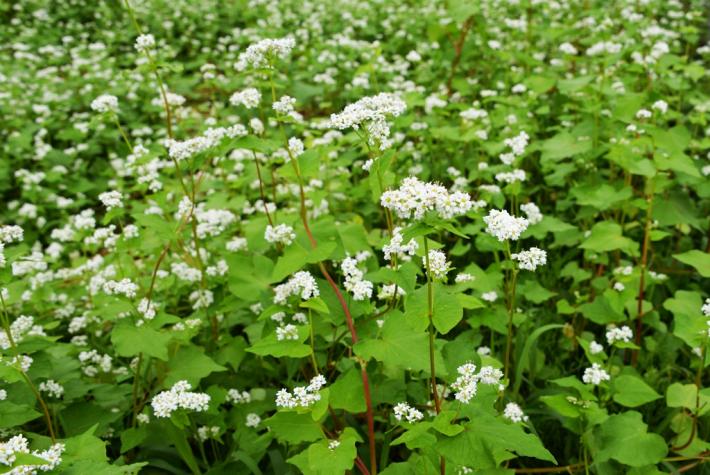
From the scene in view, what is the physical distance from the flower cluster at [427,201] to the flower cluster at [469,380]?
69 centimetres

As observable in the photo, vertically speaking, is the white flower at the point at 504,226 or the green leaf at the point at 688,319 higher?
the white flower at the point at 504,226

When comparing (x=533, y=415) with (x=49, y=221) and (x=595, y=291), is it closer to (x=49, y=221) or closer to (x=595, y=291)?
(x=595, y=291)

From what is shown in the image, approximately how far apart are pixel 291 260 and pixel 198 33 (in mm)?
8624

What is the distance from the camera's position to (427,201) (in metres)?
1.89

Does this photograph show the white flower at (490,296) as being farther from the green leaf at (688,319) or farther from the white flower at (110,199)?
the white flower at (110,199)

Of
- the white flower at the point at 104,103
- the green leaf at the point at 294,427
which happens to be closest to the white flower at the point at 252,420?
the green leaf at the point at 294,427

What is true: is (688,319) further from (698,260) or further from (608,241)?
(608,241)

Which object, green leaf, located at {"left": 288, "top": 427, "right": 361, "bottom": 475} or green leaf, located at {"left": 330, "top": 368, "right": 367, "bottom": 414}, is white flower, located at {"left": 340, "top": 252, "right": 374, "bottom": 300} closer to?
green leaf, located at {"left": 330, "top": 368, "right": 367, "bottom": 414}

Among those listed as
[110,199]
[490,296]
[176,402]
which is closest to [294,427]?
[176,402]

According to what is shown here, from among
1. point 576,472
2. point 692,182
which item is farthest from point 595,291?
point 576,472

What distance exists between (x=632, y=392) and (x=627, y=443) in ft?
0.86

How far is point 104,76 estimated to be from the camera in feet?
27.0

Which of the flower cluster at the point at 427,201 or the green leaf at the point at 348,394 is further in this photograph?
the green leaf at the point at 348,394

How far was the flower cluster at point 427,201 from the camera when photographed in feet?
6.20
